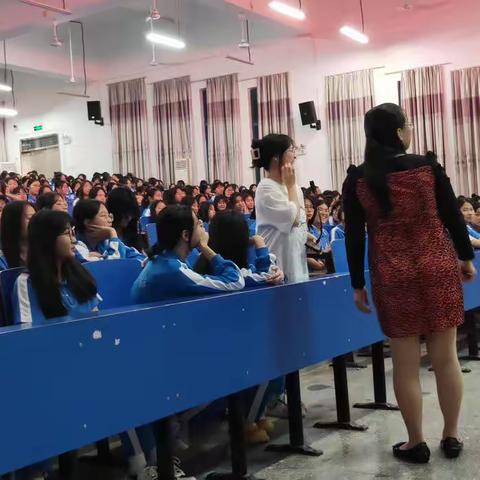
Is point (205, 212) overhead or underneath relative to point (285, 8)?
underneath

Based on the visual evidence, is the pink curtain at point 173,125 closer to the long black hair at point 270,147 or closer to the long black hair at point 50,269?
the long black hair at point 270,147

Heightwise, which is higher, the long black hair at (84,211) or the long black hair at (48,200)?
the long black hair at (48,200)

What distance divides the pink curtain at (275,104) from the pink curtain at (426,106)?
7.19 ft

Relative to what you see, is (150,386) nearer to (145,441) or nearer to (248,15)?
(145,441)

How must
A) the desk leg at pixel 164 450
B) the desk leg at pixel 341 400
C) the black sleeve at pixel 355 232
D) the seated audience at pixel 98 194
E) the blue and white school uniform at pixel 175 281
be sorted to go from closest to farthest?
1. the desk leg at pixel 164 450
2. the blue and white school uniform at pixel 175 281
3. the black sleeve at pixel 355 232
4. the desk leg at pixel 341 400
5. the seated audience at pixel 98 194

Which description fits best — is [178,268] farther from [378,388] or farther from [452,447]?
[378,388]

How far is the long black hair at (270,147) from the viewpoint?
112 inches

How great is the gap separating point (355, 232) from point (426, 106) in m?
10.0

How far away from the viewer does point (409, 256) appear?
85.5 inches

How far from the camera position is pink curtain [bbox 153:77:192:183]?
13.9 m

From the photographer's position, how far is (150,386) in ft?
5.74

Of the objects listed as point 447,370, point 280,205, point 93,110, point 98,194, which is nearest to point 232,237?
point 280,205

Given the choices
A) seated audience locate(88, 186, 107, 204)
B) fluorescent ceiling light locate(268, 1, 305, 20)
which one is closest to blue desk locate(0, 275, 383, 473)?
seated audience locate(88, 186, 107, 204)

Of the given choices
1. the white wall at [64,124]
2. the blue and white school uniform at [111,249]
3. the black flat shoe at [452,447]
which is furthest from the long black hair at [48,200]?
the white wall at [64,124]
